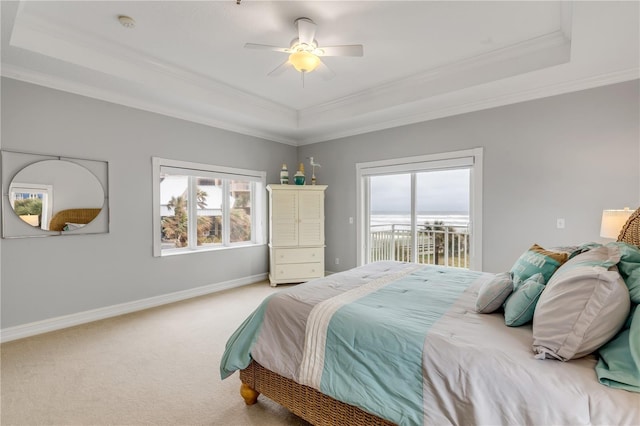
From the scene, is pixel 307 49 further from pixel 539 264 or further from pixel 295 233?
pixel 295 233

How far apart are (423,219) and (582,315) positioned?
11.1 feet

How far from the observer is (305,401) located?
1.60 metres

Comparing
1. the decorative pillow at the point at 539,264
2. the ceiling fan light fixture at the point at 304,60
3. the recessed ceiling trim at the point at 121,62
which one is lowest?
the decorative pillow at the point at 539,264

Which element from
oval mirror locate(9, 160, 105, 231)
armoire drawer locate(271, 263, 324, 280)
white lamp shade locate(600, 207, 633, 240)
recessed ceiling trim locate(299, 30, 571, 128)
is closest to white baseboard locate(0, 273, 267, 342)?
armoire drawer locate(271, 263, 324, 280)

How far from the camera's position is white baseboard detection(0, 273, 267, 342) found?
284 cm

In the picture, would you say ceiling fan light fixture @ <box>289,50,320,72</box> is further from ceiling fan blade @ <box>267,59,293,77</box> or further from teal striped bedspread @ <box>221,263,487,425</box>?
teal striped bedspread @ <box>221,263,487,425</box>

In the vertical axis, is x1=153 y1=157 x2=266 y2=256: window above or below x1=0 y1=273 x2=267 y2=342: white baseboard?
above

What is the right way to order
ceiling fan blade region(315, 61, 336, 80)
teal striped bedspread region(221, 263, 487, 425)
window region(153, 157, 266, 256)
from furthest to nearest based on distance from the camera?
window region(153, 157, 266, 256)
ceiling fan blade region(315, 61, 336, 80)
teal striped bedspread region(221, 263, 487, 425)

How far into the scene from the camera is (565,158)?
3.20 meters

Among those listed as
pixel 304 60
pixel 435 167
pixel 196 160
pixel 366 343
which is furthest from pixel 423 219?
pixel 196 160

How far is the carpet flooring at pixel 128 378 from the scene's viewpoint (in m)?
1.79

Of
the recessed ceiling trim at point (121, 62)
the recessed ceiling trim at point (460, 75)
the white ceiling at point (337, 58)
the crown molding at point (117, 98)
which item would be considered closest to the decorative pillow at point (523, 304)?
the white ceiling at point (337, 58)

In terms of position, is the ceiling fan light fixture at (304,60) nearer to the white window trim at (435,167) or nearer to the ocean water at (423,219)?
the white window trim at (435,167)

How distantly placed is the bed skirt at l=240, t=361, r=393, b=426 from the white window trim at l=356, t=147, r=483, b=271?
2.96 metres
